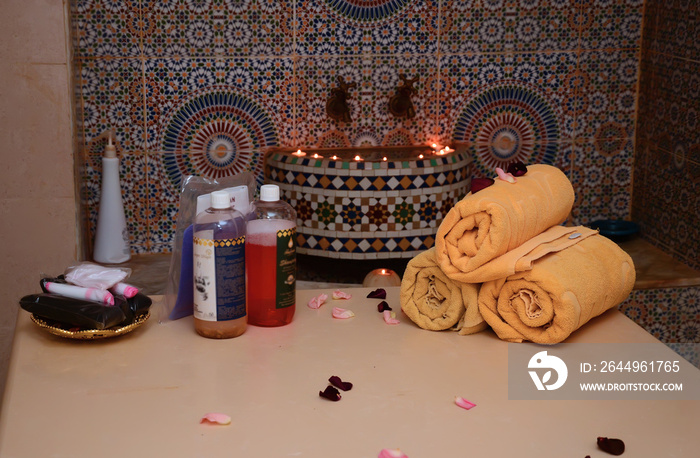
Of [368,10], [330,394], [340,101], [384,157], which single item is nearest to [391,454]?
[330,394]

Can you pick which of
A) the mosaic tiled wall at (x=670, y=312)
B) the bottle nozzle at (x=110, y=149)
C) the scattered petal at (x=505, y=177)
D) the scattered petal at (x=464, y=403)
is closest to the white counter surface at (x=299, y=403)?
the scattered petal at (x=464, y=403)

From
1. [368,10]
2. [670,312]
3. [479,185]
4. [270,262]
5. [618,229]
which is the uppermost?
[368,10]

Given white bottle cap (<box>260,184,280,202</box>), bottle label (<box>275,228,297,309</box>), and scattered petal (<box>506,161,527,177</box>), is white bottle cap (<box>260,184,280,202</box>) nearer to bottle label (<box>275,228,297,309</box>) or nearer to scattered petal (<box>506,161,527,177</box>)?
bottle label (<box>275,228,297,309</box>)

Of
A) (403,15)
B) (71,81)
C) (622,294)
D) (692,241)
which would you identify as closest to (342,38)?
(403,15)

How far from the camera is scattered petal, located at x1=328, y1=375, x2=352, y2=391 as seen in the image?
0.98m

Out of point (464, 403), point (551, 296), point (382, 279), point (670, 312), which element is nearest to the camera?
point (464, 403)

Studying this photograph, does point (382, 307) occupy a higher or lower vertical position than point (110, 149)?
lower

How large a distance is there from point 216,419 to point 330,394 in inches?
5.6

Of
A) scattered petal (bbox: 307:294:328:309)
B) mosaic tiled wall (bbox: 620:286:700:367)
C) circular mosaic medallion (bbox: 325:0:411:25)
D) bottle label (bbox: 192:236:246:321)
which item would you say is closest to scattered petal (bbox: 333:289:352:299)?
scattered petal (bbox: 307:294:328:309)

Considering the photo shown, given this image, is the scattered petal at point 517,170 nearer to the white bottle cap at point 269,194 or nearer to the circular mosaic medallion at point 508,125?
the white bottle cap at point 269,194

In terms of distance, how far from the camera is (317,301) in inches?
50.9

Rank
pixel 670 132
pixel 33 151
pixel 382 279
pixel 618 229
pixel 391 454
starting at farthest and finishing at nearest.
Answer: pixel 618 229
pixel 670 132
pixel 33 151
pixel 382 279
pixel 391 454

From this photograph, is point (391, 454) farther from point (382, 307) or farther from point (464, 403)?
point (382, 307)

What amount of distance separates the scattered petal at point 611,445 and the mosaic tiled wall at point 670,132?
1.49 meters
